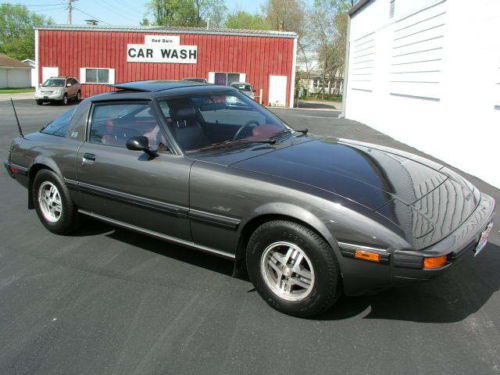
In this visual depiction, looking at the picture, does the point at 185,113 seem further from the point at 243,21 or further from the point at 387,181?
the point at 243,21

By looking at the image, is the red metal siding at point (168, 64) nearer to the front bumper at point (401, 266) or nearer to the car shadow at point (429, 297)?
the car shadow at point (429, 297)

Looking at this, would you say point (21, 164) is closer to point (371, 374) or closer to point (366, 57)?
point (371, 374)

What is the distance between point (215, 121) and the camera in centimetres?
418

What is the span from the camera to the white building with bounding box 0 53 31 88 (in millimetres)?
58562

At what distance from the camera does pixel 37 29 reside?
106 ft

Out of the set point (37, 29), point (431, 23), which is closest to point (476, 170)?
point (431, 23)

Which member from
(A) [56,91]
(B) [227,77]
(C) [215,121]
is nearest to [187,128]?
(C) [215,121]

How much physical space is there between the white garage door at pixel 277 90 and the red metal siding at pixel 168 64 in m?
0.28

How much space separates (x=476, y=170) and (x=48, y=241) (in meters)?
6.53

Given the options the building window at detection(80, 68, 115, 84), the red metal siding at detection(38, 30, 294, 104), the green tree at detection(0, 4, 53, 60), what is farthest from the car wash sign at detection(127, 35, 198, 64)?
the green tree at detection(0, 4, 53, 60)

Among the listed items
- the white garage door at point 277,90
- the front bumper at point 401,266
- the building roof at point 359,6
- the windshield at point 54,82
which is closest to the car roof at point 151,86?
the front bumper at point 401,266

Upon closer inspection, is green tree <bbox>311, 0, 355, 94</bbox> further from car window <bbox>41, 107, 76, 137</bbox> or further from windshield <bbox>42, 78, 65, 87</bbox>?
car window <bbox>41, 107, 76, 137</bbox>

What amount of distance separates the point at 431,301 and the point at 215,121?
224 centimetres

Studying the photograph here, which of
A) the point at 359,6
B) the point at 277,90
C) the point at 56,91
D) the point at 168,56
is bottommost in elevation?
the point at 56,91
